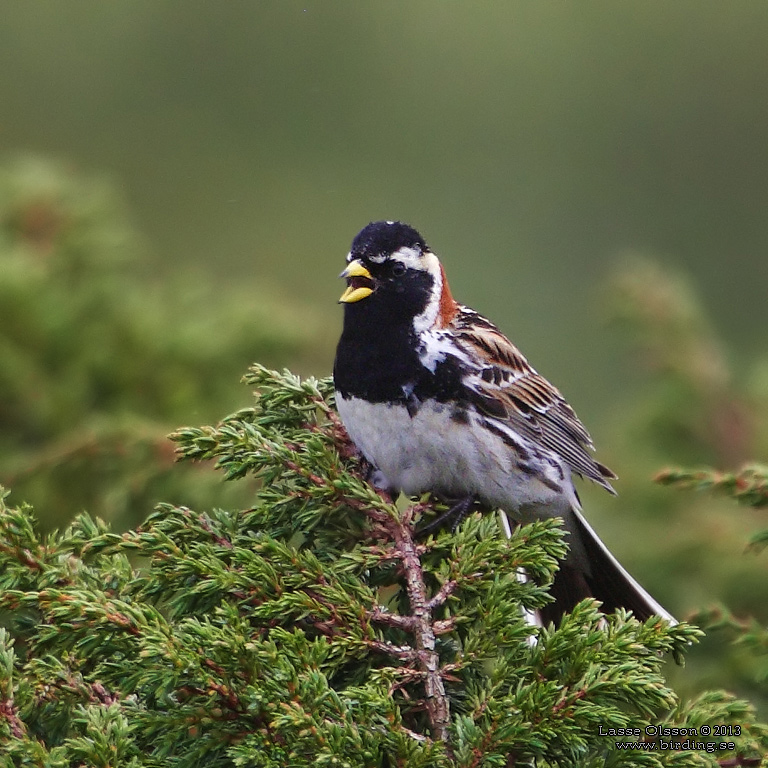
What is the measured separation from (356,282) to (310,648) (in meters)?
1.46

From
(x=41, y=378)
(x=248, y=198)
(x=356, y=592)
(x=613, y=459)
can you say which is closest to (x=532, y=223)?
(x=248, y=198)

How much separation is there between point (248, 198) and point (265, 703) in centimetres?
1148

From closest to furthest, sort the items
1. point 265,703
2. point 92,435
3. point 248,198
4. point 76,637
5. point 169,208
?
point 265,703 < point 76,637 < point 92,435 < point 169,208 < point 248,198

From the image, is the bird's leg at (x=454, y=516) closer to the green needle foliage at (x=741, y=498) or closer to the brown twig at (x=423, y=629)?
the brown twig at (x=423, y=629)

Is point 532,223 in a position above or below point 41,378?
above

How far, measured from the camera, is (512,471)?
3006mm

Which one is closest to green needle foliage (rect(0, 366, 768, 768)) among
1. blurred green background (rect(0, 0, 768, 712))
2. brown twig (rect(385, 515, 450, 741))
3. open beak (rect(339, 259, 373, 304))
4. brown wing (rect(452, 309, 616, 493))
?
brown twig (rect(385, 515, 450, 741))

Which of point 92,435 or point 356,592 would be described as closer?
point 356,592

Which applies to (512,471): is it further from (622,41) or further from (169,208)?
(622,41)

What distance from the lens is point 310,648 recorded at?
5.57 ft

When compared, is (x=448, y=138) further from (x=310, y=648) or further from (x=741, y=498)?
(x=310, y=648)

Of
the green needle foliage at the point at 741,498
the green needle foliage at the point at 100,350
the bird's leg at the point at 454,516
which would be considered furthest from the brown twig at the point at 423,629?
the green needle foliage at the point at 100,350

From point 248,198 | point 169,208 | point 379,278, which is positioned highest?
point 248,198

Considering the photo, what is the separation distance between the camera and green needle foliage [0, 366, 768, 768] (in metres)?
1.63
